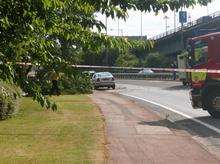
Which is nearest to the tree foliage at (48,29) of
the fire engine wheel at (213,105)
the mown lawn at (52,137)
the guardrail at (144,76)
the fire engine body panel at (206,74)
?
the mown lawn at (52,137)

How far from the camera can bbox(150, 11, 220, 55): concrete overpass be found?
257ft

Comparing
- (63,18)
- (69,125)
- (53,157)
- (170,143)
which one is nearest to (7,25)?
(63,18)

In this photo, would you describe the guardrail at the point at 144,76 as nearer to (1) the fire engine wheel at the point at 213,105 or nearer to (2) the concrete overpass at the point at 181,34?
(2) the concrete overpass at the point at 181,34

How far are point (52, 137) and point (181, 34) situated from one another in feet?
246

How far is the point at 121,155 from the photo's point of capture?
10.6 metres

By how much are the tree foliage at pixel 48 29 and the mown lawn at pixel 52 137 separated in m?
3.61

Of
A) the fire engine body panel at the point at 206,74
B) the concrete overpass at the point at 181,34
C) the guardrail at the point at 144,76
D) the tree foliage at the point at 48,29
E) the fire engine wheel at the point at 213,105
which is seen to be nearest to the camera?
the tree foliage at the point at 48,29

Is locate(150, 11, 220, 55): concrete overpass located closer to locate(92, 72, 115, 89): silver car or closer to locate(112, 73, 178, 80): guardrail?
locate(112, 73, 178, 80): guardrail

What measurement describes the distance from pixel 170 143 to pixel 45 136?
2.68 metres

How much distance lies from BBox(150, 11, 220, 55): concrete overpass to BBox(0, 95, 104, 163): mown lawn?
2378 inches

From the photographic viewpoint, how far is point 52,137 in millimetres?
12852

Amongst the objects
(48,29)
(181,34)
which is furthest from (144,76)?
(48,29)

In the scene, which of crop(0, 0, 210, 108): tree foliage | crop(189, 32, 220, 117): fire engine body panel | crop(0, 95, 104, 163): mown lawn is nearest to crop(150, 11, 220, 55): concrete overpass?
crop(189, 32, 220, 117): fire engine body panel

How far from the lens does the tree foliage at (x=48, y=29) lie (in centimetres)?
553
